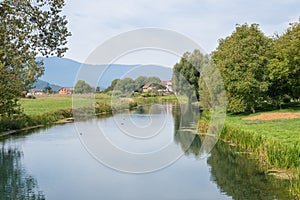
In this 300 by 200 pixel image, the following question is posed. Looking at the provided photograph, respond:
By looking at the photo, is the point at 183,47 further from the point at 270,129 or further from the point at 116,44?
the point at 270,129

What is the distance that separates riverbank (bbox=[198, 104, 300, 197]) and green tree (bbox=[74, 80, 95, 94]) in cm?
916

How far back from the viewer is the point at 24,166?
753 inches

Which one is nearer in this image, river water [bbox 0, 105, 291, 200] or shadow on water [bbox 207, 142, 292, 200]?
shadow on water [bbox 207, 142, 292, 200]

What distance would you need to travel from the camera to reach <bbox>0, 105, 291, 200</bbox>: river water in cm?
1432

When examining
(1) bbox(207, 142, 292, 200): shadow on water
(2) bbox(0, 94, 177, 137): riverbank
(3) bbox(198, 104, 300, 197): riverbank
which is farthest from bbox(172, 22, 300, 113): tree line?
(1) bbox(207, 142, 292, 200): shadow on water

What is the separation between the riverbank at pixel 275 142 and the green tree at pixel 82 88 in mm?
9159

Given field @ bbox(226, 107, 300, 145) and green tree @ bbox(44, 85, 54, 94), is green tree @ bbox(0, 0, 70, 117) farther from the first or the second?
green tree @ bbox(44, 85, 54, 94)

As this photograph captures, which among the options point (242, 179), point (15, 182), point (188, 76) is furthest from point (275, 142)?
point (188, 76)

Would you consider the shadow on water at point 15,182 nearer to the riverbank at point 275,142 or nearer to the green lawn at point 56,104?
the riverbank at point 275,142

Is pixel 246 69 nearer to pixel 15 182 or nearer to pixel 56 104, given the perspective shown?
pixel 15 182

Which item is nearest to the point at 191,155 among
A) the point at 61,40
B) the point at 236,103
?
the point at 61,40

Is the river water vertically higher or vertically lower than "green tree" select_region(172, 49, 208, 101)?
lower

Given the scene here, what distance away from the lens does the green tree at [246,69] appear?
36.0 metres

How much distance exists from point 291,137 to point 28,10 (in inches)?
591
